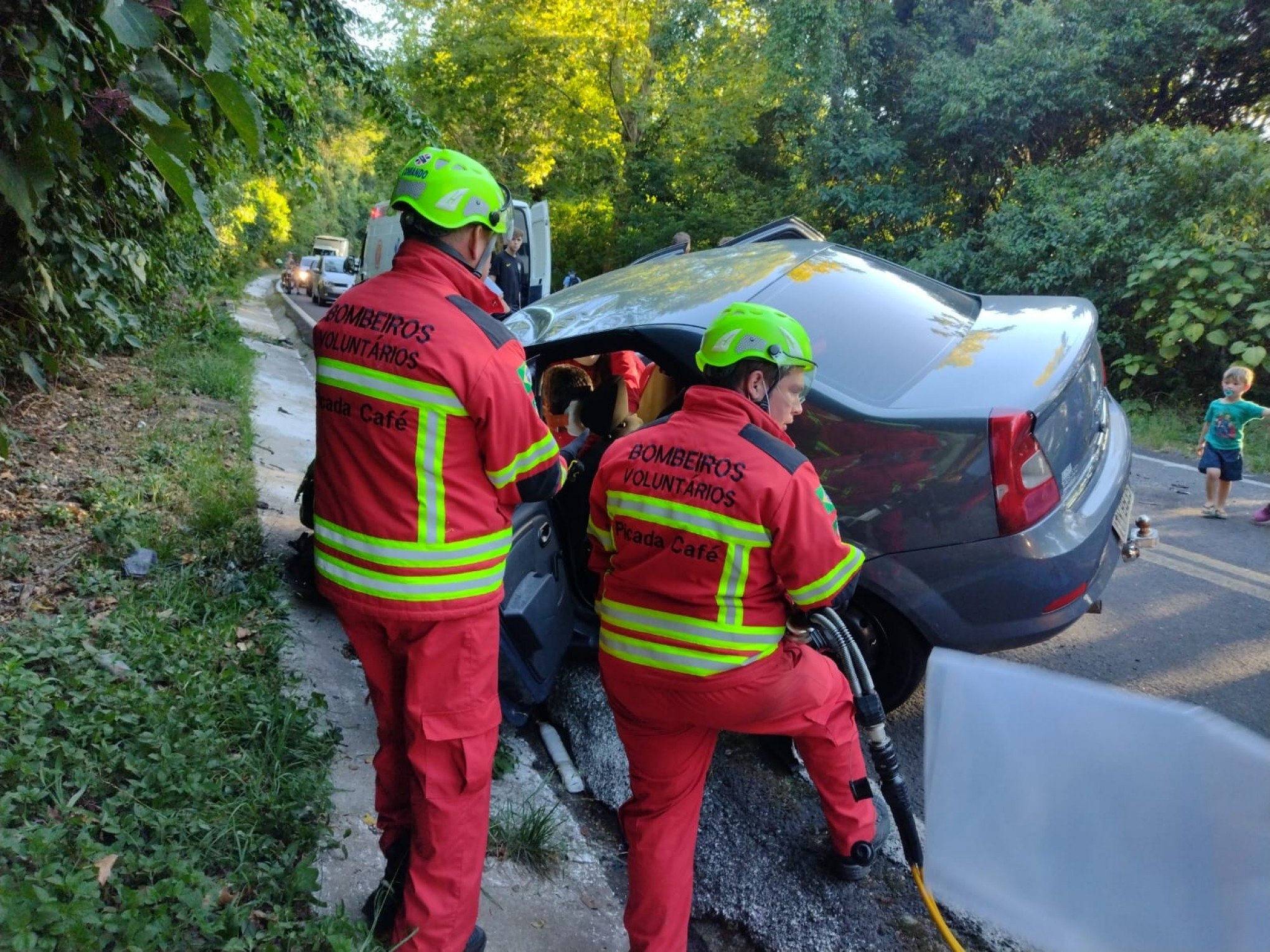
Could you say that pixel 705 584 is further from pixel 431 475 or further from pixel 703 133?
pixel 703 133

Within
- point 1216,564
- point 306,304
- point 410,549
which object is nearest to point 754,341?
point 410,549

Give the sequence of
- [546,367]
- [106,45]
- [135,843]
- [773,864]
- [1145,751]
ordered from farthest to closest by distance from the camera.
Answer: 1. [546,367]
2. [773,864]
3. [106,45]
4. [135,843]
5. [1145,751]

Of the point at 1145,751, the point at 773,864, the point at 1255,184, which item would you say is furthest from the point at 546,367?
the point at 1255,184

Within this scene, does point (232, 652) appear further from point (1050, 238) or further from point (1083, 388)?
point (1050, 238)

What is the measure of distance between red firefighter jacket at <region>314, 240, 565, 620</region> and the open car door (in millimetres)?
9043

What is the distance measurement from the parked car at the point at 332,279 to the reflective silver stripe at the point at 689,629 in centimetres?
2332

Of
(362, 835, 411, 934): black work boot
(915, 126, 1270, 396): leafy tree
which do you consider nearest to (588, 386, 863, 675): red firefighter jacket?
(362, 835, 411, 934): black work boot

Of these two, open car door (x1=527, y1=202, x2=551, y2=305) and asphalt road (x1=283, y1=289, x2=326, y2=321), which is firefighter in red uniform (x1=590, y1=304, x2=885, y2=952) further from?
asphalt road (x1=283, y1=289, x2=326, y2=321)

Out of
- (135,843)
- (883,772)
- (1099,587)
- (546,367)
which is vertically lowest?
(135,843)

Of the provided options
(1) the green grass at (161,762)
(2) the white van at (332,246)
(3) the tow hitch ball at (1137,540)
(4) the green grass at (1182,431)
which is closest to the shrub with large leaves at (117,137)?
(1) the green grass at (161,762)

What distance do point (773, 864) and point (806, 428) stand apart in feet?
4.45

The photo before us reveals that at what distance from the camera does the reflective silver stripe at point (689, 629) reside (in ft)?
7.18

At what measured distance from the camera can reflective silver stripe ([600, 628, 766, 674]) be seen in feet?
7.19

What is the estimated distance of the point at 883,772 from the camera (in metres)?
2.45
